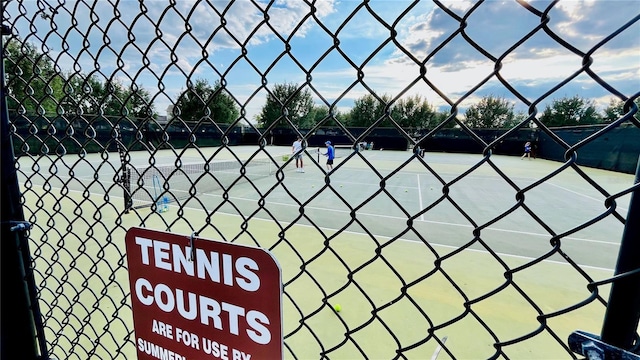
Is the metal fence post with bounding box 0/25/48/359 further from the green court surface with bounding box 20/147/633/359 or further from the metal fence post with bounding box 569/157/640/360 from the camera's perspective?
the metal fence post with bounding box 569/157/640/360

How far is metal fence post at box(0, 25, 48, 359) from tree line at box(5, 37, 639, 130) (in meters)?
0.18

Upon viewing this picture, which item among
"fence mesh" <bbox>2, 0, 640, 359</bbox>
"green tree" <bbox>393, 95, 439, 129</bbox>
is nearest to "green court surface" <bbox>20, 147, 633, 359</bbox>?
"fence mesh" <bbox>2, 0, 640, 359</bbox>

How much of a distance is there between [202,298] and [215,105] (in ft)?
29.6

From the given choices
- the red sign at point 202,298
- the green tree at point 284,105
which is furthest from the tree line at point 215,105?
the red sign at point 202,298

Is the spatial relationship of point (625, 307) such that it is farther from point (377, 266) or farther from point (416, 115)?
point (416, 115)

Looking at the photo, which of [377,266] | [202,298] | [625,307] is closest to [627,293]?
[625,307]

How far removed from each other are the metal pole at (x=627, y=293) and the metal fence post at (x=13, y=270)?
183 centimetres

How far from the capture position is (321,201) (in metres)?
7.30

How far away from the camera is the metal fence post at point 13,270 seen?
1.17 metres

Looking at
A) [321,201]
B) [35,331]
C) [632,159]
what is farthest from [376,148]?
[35,331]

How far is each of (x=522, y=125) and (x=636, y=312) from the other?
0.36 meters

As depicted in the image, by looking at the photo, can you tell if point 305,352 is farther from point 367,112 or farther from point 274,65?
point 367,112

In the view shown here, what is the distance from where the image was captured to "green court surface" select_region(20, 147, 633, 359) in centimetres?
103

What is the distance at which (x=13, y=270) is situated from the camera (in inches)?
47.1
